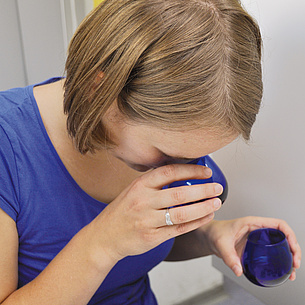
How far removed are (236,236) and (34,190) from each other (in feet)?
1.35

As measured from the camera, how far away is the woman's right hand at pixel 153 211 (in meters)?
0.59

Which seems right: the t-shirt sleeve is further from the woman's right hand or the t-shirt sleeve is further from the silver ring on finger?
the silver ring on finger

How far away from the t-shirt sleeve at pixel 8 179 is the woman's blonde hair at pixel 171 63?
0.60 ft

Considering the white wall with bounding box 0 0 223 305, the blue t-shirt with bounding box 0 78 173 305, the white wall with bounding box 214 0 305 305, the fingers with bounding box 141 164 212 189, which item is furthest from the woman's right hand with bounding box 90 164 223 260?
the white wall with bounding box 0 0 223 305

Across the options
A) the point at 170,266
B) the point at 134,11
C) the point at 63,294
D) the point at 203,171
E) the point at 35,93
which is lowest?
the point at 170,266

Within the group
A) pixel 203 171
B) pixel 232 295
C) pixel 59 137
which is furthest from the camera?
pixel 232 295

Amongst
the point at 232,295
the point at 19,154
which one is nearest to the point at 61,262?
the point at 19,154

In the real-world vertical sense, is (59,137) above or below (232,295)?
above

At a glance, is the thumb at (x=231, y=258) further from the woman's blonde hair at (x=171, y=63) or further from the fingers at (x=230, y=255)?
the woman's blonde hair at (x=171, y=63)

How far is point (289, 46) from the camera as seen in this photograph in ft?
2.51

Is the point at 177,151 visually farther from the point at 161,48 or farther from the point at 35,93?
the point at 35,93

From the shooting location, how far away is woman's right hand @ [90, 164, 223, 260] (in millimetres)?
587

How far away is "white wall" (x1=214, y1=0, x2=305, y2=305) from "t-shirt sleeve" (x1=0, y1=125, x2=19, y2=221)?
0.50 m

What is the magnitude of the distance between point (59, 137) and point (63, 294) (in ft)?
0.89
